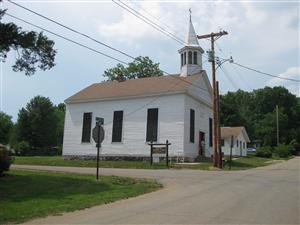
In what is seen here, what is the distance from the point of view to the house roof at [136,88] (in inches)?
1507

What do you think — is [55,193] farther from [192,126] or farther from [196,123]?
[196,123]

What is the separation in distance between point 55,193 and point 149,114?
23233 mm

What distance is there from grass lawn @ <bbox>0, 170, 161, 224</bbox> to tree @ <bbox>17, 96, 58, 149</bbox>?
5313cm

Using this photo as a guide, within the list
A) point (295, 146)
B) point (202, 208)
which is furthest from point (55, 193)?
point (295, 146)

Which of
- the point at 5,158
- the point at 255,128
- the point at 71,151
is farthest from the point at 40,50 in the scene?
the point at 255,128

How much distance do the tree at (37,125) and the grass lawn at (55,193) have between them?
53.1 m

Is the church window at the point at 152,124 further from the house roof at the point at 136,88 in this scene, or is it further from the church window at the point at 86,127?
the church window at the point at 86,127

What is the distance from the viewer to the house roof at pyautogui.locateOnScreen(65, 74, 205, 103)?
38281mm

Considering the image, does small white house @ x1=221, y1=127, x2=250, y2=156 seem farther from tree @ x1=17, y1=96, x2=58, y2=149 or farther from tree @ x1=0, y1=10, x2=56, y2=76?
tree @ x1=0, y1=10, x2=56, y2=76

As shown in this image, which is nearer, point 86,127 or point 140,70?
point 86,127

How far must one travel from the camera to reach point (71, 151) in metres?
42.1

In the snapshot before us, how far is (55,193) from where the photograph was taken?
50.3ft

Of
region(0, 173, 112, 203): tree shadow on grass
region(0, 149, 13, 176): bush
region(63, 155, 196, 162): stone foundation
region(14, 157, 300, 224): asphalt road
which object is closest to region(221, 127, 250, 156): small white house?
region(63, 155, 196, 162): stone foundation

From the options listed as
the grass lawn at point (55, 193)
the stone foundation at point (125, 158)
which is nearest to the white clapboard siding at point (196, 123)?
the stone foundation at point (125, 158)
